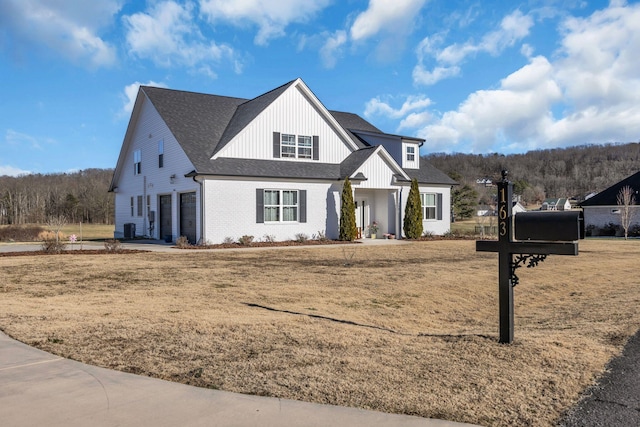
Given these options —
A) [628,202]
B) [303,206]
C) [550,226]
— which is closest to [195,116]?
[303,206]

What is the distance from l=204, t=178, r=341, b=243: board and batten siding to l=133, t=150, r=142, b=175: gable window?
840 cm

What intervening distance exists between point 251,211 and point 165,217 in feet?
18.6

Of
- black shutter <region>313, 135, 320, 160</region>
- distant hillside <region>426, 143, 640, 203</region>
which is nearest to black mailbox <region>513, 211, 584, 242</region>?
black shutter <region>313, 135, 320, 160</region>

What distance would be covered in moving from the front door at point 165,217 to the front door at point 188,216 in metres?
1.48

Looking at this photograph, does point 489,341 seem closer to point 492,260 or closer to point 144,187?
point 492,260

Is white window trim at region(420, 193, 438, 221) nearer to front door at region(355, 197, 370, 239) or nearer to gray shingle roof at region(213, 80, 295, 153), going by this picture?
front door at region(355, 197, 370, 239)

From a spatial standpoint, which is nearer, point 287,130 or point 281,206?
point 281,206

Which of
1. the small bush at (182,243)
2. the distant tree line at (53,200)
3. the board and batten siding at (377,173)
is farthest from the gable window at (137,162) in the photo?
the distant tree line at (53,200)

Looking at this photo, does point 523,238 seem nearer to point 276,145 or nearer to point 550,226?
point 550,226

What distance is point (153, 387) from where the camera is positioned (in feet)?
13.4

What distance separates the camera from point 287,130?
2403 cm

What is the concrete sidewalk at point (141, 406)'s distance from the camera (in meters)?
3.43

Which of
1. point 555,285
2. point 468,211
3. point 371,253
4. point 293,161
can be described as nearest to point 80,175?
point 468,211

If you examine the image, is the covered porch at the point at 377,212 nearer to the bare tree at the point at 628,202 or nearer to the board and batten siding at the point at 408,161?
the board and batten siding at the point at 408,161
